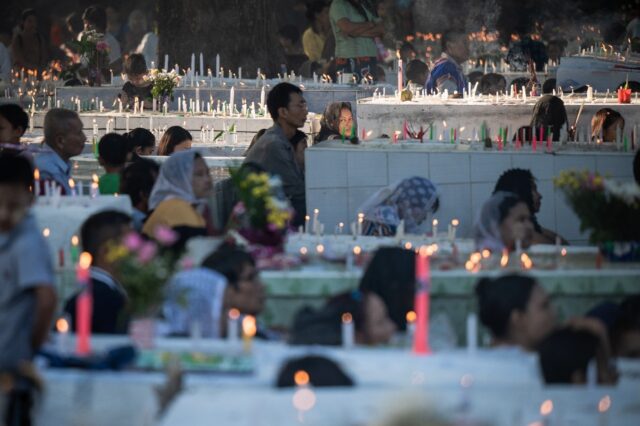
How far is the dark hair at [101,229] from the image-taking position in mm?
7879

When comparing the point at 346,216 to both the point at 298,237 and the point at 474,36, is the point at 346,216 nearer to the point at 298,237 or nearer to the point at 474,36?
the point at 298,237

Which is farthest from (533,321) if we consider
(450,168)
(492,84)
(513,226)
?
(492,84)

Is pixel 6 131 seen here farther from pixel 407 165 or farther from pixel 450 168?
pixel 450 168

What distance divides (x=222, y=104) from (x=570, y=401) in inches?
461

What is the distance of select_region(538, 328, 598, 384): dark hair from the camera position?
6316mm

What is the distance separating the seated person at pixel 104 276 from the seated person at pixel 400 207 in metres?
3.04

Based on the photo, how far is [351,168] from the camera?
1190cm

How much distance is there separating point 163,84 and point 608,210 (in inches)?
327

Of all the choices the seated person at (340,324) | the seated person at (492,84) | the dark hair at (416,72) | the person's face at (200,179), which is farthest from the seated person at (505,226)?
the dark hair at (416,72)

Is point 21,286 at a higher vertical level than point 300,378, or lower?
higher

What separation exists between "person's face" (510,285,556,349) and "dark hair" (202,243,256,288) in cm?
130

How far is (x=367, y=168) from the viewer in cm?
1190

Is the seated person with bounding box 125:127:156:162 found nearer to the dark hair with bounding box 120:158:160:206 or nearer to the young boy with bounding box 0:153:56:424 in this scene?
the dark hair with bounding box 120:158:160:206

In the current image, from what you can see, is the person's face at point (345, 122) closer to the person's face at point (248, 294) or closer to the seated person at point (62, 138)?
the seated person at point (62, 138)
